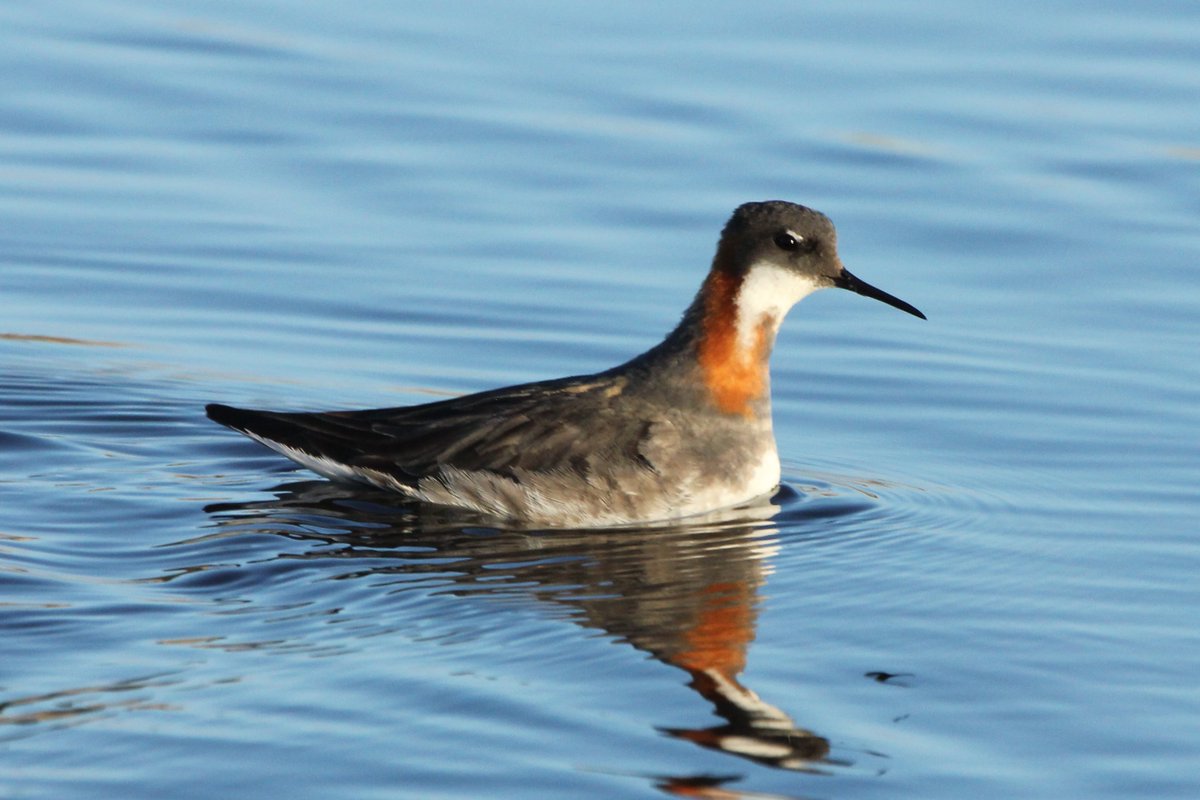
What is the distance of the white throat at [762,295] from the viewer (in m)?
12.3

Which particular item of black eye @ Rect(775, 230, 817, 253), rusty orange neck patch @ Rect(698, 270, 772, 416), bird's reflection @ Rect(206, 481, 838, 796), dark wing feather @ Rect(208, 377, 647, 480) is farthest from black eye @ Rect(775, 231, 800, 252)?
bird's reflection @ Rect(206, 481, 838, 796)

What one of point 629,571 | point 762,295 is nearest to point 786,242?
point 762,295

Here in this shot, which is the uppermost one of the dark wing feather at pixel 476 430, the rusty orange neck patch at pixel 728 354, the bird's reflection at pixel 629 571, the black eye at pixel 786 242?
the black eye at pixel 786 242

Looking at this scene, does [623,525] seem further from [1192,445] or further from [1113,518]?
[1192,445]

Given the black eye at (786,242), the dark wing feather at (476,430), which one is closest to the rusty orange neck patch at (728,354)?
the black eye at (786,242)

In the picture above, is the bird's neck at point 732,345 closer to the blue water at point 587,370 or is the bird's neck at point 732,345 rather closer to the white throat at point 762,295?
the white throat at point 762,295

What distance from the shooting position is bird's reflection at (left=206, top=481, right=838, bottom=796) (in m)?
8.78

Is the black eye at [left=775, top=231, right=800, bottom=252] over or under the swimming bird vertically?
over

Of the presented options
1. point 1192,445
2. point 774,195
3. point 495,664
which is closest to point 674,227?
point 774,195

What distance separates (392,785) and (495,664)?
1.34 m

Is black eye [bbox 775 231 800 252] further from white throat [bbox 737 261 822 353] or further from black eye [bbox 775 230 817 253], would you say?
white throat [bbox 737 261 822 353]

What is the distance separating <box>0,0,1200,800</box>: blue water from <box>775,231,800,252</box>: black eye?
1.37 m

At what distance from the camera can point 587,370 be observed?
14305 millimetres

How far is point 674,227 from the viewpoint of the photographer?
54.5ft
